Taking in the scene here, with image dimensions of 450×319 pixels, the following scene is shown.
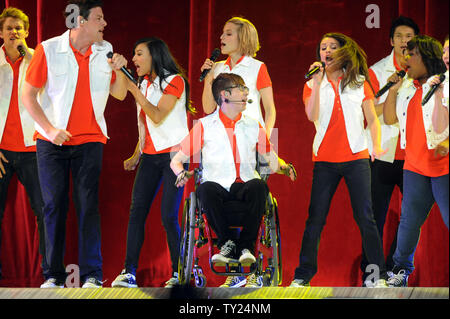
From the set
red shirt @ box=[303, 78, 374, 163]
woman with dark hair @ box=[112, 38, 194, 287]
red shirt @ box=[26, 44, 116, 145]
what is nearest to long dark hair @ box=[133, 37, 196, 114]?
woman with dark hair @ box=[112, 38, 194, 287]

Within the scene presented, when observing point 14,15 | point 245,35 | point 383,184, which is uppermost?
point 14,15

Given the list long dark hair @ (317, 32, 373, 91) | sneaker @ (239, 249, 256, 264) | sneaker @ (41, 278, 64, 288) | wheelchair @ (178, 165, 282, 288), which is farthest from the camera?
long dark hair @ (317, 32, 373, 91)

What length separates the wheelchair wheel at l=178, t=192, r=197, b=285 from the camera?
3.80 m

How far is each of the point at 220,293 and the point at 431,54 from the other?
→ 6.01 feet

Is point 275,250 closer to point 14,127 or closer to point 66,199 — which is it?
point 66,199

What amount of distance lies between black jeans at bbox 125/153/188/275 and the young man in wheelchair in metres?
0.23

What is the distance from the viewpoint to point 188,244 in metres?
3.83

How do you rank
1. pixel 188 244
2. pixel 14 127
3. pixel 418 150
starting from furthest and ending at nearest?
pixel 14 127, pixel 418 150, pixel 188 244

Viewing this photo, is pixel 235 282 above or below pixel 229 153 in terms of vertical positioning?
below

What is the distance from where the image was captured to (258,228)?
151 inches

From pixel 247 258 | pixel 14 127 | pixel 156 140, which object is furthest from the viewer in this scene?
pixel 14 127

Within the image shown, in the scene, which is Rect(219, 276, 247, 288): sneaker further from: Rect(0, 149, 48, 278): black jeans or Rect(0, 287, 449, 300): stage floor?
Rect(0, 149, 48, 278): black jeans

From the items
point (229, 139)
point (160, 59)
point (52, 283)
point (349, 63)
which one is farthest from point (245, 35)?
point (52, 283)
